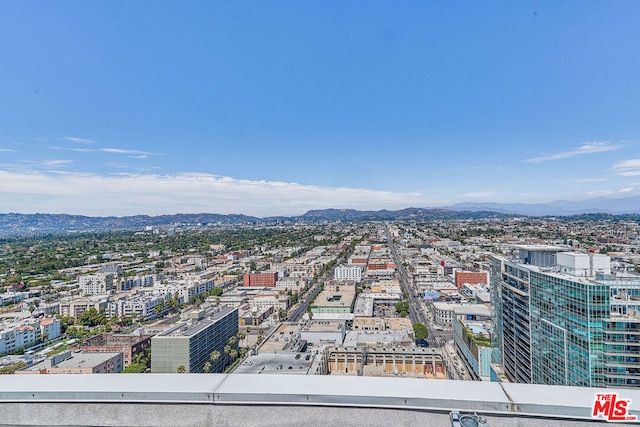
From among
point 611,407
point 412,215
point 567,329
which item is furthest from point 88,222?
point 611,407

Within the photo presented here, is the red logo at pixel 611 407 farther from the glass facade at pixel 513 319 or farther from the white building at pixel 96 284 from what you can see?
the white building at pixel 96 284

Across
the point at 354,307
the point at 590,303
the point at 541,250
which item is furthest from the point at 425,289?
the point at 590,303

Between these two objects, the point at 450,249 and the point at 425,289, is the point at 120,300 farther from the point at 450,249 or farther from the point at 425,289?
the point at 450,249

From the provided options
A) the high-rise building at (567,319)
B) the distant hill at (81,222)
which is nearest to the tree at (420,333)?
the high-rise building at (567,319)

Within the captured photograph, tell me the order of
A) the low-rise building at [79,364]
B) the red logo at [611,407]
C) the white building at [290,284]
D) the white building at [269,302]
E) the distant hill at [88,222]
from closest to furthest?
the red logo at [611,407] → the low-rise building at [79,364] → the white building at [269,302] → the white building at [290,284] → the distant hill at [88,222]

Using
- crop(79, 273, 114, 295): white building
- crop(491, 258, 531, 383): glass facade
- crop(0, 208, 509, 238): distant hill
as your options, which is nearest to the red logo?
crop(491, 258, 531, 383): glass facade
